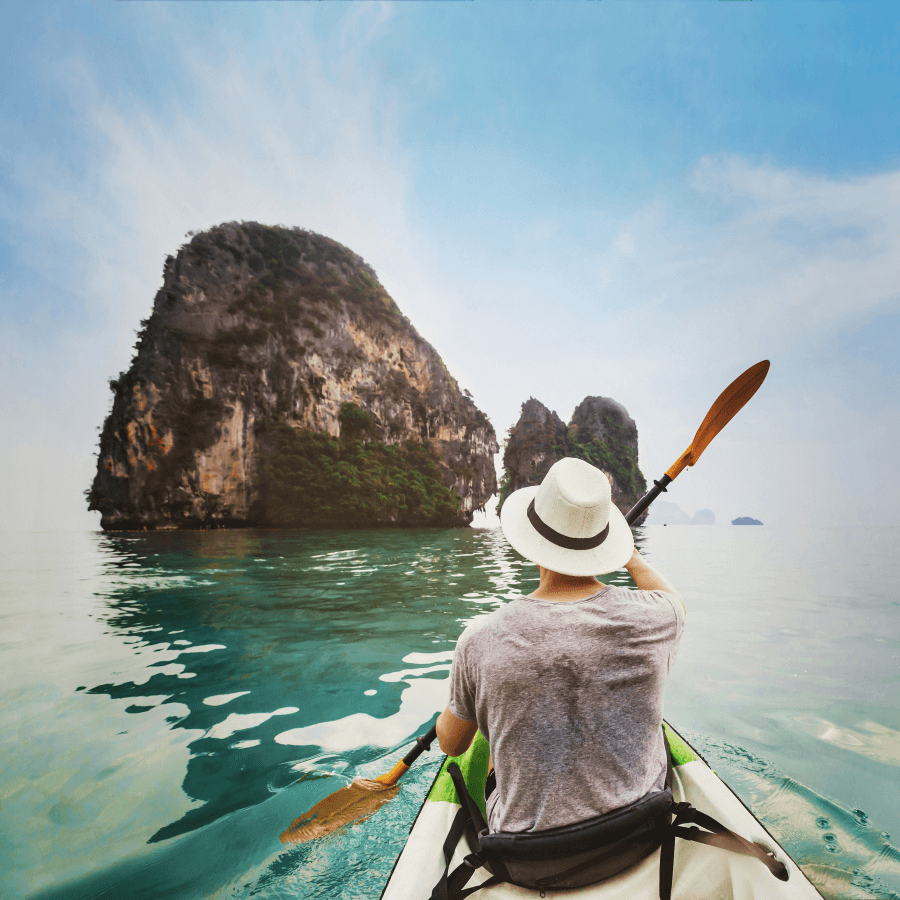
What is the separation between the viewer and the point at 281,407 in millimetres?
37656

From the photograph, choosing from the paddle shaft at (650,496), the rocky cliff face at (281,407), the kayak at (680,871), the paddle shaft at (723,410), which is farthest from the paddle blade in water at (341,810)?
the rocky cliff face at (281,407)

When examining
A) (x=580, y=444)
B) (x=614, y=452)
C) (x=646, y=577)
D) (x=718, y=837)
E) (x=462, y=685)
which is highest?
(x=580, y=444)

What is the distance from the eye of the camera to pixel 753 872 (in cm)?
121

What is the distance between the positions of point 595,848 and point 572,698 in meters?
0.44

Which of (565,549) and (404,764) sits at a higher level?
(565,549)

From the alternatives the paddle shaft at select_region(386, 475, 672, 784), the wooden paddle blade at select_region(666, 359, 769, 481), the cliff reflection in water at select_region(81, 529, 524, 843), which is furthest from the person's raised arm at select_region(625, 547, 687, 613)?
the cliff reflection in water at select_region(81, 529, 524, 843)

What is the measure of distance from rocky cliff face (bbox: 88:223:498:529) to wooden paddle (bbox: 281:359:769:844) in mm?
34966

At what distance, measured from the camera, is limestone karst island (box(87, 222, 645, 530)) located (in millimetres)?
33406

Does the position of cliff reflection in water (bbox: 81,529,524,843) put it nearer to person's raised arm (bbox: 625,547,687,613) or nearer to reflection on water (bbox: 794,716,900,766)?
person's raised arm (bbox: 625,547,687,613)

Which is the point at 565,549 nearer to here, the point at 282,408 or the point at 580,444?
the point at 282,408

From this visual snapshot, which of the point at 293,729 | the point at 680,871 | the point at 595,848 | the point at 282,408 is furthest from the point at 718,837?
the point at 282,408

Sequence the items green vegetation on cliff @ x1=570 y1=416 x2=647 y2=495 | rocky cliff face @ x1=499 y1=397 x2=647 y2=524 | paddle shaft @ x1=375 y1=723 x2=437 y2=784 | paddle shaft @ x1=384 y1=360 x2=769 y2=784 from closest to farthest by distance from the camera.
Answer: paddle shaft @ x1=375 y1=723 x2=437 y2=784 → paddle shaft @ x1=384 y1=360 x2=769 y2=784 → rocky cliff face @ x1=499 y1=397 x2=647 y2=524 → green vegetation on cliff @ x1=570 y1=416 x2=647 y2=495

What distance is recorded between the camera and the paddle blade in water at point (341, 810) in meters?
2.35

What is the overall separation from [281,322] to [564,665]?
4363cm
